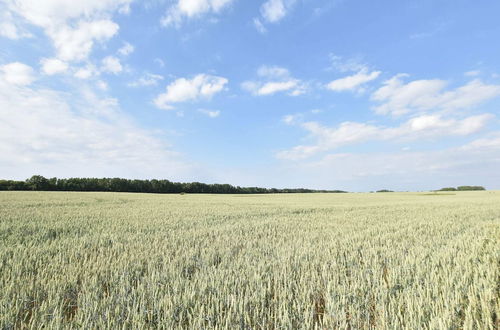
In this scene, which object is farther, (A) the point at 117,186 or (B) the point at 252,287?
(A) the point at 117,186

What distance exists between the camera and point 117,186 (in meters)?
69.1

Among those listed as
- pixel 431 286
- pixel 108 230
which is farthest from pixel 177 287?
pixel 108 230

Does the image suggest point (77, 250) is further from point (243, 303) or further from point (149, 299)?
point (243, 303)

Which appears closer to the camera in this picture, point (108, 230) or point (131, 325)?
point (131, 325)

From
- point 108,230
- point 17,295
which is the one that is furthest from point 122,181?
point 17,295

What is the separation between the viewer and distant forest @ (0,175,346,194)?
58469 millimetres

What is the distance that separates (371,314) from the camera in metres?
2.58

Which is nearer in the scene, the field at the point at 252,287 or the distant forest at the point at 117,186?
the field at the point at 252,287

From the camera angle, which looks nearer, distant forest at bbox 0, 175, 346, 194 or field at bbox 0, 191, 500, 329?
field at bbox 0, 191, 500, 329

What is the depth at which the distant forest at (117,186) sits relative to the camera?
58.5 meters

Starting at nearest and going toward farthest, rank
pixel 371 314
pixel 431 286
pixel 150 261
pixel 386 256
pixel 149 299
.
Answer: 1. pixel 371 314
2. pixel 149 299
3. pixel 431 286
4. pixel 150 261
5. pixel 386 256

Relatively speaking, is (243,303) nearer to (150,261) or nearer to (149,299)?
(149,299)

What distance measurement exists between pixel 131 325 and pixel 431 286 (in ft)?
11.0

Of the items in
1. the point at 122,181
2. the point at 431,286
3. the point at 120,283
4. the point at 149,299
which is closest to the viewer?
the point at 149,299
